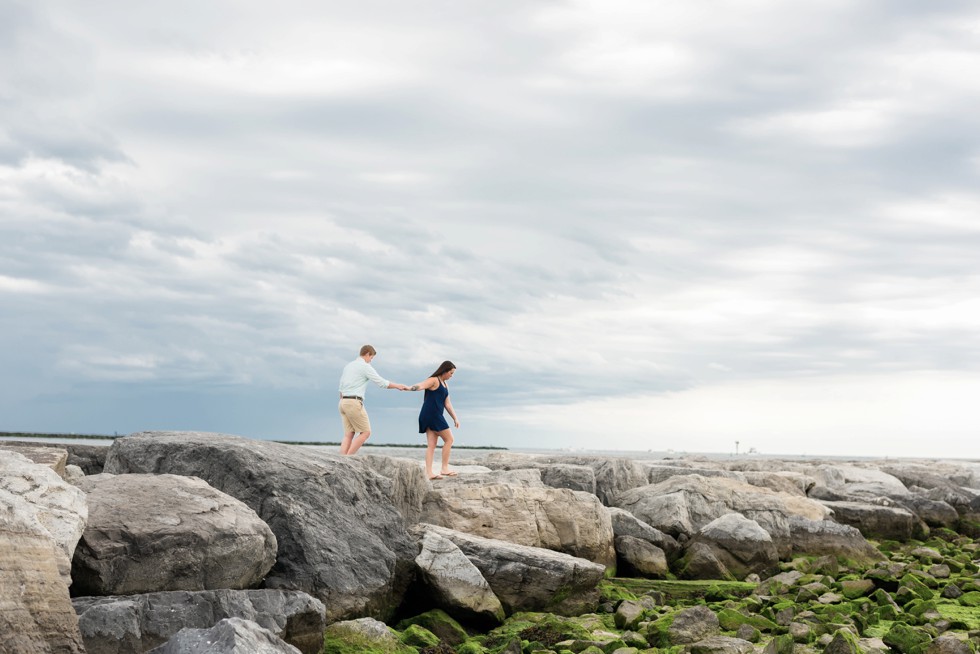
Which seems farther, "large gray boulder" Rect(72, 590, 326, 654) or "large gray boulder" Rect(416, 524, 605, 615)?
"large gray boulder" Rect(416, 524, 605, 615)

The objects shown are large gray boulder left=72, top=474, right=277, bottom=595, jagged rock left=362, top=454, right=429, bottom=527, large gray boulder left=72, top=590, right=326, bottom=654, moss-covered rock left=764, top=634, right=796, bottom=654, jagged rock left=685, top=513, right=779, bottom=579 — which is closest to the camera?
large gray boulder left=72, top=590, right=326, bottom=654

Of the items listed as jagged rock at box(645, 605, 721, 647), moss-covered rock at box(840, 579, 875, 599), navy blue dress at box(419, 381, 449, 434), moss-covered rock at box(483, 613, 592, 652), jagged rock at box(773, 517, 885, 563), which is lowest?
moss-covered rock at box(483, 613, 592, 652)

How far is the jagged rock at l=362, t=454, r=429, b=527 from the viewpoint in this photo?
10781 mm

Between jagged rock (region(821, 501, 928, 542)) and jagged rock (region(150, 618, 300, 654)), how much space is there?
13274mm

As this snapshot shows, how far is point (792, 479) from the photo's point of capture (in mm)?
19031

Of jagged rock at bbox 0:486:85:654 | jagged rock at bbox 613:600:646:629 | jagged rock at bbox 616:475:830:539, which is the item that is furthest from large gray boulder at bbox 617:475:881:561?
jagged rock at bbox 0:486:85:654

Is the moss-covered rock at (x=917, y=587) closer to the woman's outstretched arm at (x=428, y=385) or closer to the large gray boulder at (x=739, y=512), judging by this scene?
the large gray boulder at (x=739, y=512)

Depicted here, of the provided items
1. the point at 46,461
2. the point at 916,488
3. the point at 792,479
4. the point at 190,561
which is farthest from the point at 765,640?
the point at 916,488

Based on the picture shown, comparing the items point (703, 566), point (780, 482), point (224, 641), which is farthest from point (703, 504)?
point (224, 641)

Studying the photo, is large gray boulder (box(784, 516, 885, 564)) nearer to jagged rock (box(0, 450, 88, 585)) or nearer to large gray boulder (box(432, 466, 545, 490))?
large gray boulder (box(432, 466, 545, 490))

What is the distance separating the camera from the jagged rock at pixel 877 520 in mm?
16484

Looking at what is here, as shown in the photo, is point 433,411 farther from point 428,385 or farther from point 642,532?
point 642,532

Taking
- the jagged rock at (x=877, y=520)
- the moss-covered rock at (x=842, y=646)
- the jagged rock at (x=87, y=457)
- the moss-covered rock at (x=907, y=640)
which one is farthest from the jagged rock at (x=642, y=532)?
the jagged rock at (x=87, y=457)

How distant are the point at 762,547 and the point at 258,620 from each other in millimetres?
8132
